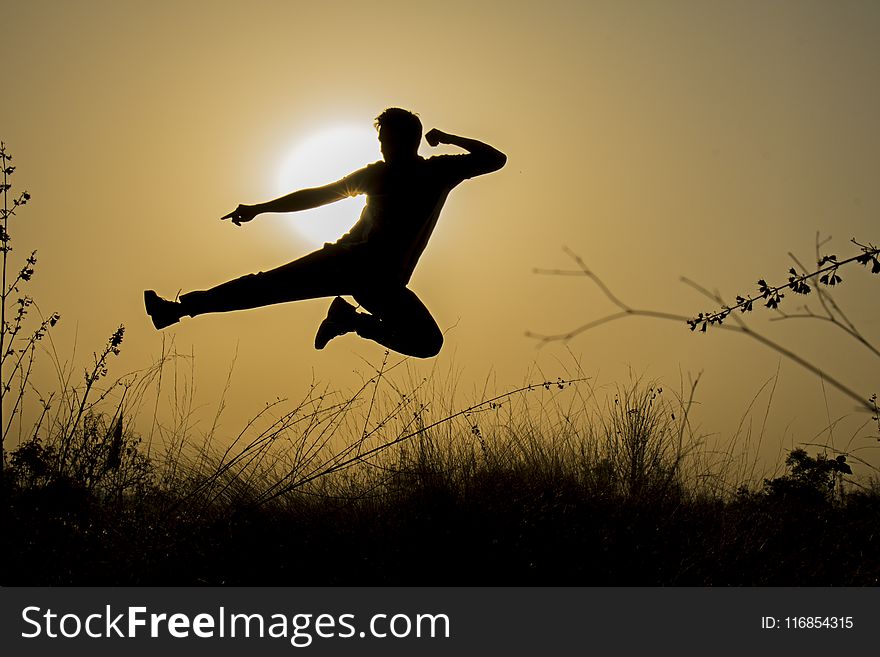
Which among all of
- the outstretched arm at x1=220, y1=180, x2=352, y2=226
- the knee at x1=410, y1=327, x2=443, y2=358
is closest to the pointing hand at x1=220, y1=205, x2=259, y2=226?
the outstretched arm at x1=220, y1=180, x2=352, y2=226

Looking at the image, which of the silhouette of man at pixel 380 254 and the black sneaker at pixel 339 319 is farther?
the black sneaker at pixel 339 319

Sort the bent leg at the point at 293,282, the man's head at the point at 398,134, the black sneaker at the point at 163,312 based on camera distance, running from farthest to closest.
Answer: the man's head at the point at 398,134
the black sneaker at the point at 163,312
the bent leg at the point at 293,282

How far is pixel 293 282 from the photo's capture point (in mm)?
4555

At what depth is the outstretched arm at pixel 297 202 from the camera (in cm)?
472

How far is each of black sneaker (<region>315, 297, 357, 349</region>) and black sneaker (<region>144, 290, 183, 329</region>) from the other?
30.4 inches

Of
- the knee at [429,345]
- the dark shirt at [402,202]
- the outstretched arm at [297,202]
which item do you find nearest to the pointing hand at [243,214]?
the outstretched arm at [297,202]

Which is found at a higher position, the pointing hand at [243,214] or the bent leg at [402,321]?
the pointing hand at [243,214]

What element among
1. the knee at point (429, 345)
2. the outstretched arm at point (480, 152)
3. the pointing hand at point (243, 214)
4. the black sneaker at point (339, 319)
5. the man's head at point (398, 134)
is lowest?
the knee at point (429, 345)

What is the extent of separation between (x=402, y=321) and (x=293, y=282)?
23.3 inches

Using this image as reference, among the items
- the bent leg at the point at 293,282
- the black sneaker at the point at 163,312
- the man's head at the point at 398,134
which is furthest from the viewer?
the man's head at the point at 398,134

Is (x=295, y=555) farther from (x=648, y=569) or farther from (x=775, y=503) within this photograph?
(x=775, y=503)

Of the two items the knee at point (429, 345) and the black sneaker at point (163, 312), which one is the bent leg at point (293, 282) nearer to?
→ the black sneaker at point (163, 312)

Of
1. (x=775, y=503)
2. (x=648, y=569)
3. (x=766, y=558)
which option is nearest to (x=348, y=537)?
(x=648, y=569)

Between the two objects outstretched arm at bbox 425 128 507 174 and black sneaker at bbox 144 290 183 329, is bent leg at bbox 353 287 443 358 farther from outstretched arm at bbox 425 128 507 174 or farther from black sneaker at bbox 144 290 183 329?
black sneaker at bbox 144 290 183 329
